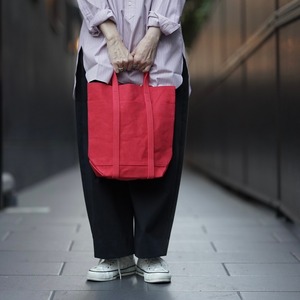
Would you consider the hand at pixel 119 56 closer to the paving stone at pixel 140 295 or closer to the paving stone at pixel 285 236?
the paving stone at pixel 140 295

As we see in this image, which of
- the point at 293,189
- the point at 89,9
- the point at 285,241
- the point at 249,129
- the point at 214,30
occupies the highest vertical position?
the point at 214,30

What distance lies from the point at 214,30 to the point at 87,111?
667cm

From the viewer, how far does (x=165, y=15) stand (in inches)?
109

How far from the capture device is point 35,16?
30.8 feet

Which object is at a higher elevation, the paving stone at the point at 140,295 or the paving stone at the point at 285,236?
the paving stone at the point at 285,236

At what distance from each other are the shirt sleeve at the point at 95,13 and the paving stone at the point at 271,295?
1328 millimetres

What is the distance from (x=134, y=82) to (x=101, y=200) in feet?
1.83

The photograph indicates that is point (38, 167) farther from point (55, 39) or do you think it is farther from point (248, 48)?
point (248, 48)

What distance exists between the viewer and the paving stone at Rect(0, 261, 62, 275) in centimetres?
314

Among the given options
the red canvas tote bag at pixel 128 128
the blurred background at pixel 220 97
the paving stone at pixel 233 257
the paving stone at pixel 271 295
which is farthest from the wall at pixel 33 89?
the paving stone at pixel 271 295

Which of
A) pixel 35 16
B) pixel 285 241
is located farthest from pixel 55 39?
pixel 285 241

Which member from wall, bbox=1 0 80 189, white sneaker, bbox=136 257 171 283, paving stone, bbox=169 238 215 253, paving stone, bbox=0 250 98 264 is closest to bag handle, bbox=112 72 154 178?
white sneaker, bbox=136 257 171 283

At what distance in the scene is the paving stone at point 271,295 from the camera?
2.65 m

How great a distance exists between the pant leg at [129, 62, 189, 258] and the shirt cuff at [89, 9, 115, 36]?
45 cm
